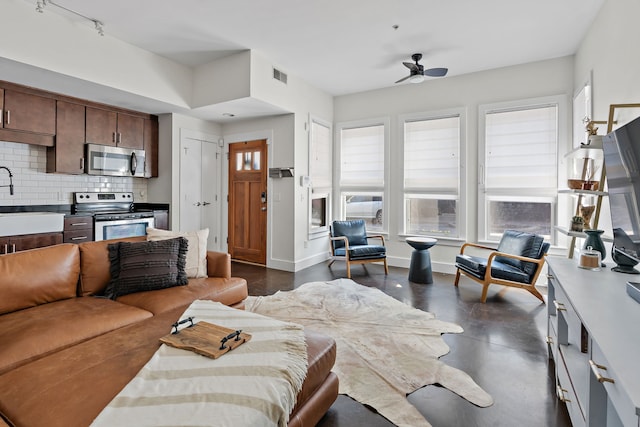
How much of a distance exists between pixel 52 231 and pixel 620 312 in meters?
5.26

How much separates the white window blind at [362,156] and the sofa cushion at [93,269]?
169 inches

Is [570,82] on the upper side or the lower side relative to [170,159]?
upper

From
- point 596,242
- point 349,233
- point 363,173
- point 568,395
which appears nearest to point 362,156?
point 363,173

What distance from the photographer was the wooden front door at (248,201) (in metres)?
5.62

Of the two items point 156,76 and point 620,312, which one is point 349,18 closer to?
point 156,76

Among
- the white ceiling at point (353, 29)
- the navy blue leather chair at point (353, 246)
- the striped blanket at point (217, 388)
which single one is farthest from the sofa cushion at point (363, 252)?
the striped blanket at point (217, 388)

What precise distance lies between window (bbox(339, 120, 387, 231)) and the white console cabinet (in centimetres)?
370

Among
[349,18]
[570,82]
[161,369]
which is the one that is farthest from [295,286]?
[570,82]

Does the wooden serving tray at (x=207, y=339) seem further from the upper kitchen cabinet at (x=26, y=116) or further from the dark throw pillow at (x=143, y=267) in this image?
the upper kitchen cabinet at (x=26, y=116)

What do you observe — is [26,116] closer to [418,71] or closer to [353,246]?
[353,246]

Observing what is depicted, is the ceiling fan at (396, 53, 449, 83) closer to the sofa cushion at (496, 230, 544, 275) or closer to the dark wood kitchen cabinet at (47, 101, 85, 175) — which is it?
the sofa cushion at (496, 230, 544, 275)

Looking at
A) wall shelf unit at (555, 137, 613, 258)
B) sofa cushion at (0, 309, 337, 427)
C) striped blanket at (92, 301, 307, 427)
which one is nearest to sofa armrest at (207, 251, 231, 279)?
sofa cushion at (0, 309, 337, 427)

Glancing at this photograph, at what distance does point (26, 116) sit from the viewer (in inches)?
153

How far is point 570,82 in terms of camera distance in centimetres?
436
